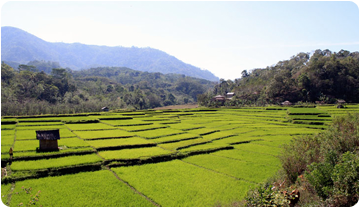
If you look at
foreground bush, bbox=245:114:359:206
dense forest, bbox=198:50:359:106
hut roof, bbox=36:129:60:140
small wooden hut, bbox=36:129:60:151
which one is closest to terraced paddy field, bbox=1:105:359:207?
small wooden hut, bbox=36:129:60:151

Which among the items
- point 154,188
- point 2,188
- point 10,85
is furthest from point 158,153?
point 10,85

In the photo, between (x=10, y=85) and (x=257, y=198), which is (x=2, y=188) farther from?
(x=10, y=85)

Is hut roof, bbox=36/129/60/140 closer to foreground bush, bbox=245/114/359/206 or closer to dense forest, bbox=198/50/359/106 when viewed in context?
foreground bush, bbox=245/114/359/206

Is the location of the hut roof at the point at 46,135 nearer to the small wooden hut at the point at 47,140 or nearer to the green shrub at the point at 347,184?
the small wooden hut at the point at 47,140

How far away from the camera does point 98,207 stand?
965 cm

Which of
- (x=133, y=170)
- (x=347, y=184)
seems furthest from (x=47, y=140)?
(x=347, y=184)

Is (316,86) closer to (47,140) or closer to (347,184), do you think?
(347,184)

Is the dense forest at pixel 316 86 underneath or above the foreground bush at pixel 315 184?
above

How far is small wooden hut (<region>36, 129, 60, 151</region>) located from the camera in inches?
625

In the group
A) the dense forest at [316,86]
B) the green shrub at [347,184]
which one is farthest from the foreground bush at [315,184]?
the dense forest at [316,86]

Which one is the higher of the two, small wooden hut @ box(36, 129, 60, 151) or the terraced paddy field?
small wooden hut @ box(36, 129, 60, 151)

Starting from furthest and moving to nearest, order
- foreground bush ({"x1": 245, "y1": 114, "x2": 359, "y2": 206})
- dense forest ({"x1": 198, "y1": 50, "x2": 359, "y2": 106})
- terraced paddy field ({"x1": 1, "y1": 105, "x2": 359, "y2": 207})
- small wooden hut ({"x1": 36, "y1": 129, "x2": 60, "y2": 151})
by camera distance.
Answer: dense forest ({"x1": 198, "y1": 50, "x2": 359, "y2": 106}) → small wooden hut ({"x1": 36, "y1": 129, "x2": 60, "y2": 151}) → terraced paddy field ({"x1": 1, "y1": 105, "x2": 359, "y2": 207}) → foreground bush ({"x1": 245, "y1": 114, "x2": 359, "y2": 206})

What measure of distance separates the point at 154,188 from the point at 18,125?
21.3 m

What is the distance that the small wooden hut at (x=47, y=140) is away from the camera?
52.1 feet
